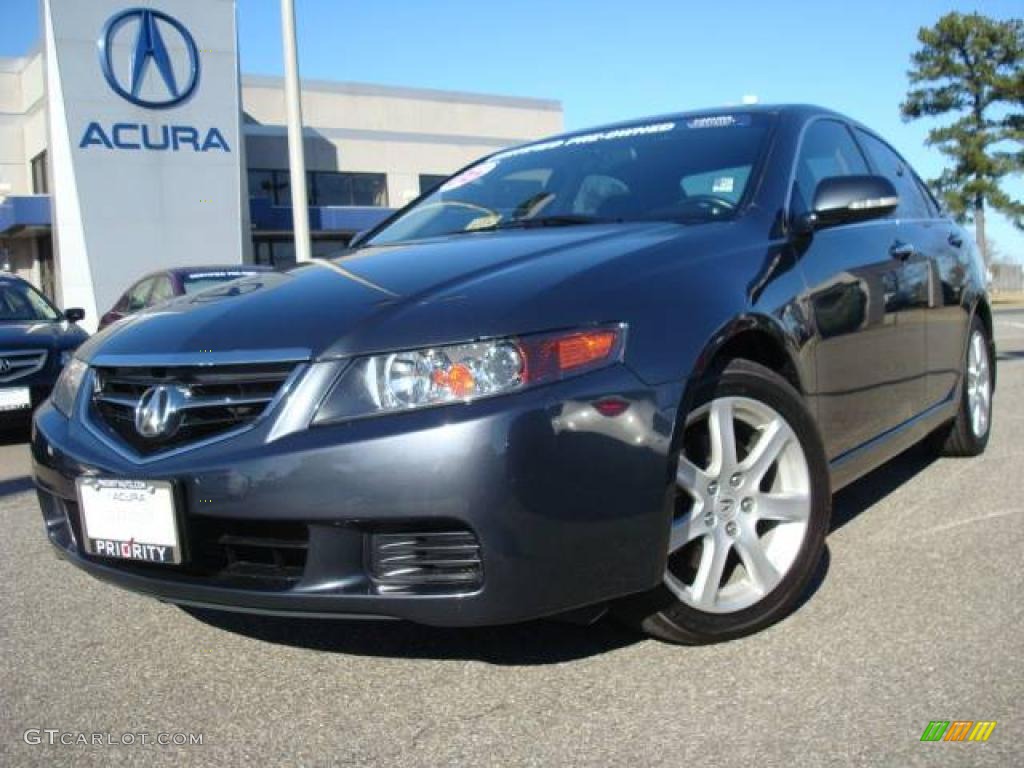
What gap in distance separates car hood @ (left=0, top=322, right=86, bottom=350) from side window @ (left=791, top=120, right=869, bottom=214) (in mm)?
5847

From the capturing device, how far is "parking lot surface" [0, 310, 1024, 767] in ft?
7.09

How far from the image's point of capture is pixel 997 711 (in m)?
2.24

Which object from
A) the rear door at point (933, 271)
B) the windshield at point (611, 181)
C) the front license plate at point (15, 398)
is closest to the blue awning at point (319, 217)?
the front license plate at point (15, 398)

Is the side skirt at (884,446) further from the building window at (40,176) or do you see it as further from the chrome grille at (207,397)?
the building window at (40,176)

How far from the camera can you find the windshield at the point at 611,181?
3268 mm

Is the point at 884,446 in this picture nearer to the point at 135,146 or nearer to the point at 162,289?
the point at 162,289

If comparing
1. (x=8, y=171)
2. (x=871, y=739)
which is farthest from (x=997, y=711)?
(x=8, y=171)

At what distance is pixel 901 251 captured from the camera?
3.85 m

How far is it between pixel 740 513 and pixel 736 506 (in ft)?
0.08

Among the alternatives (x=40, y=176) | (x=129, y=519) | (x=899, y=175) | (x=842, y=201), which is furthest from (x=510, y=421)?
(x=40, y=176)

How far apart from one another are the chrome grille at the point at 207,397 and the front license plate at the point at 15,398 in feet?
17.0

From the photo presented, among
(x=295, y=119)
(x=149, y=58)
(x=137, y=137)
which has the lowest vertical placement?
(x=137, y=137)

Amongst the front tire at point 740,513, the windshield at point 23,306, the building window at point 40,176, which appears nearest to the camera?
the front tire at point 740,513

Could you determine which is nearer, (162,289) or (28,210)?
(162,289)
